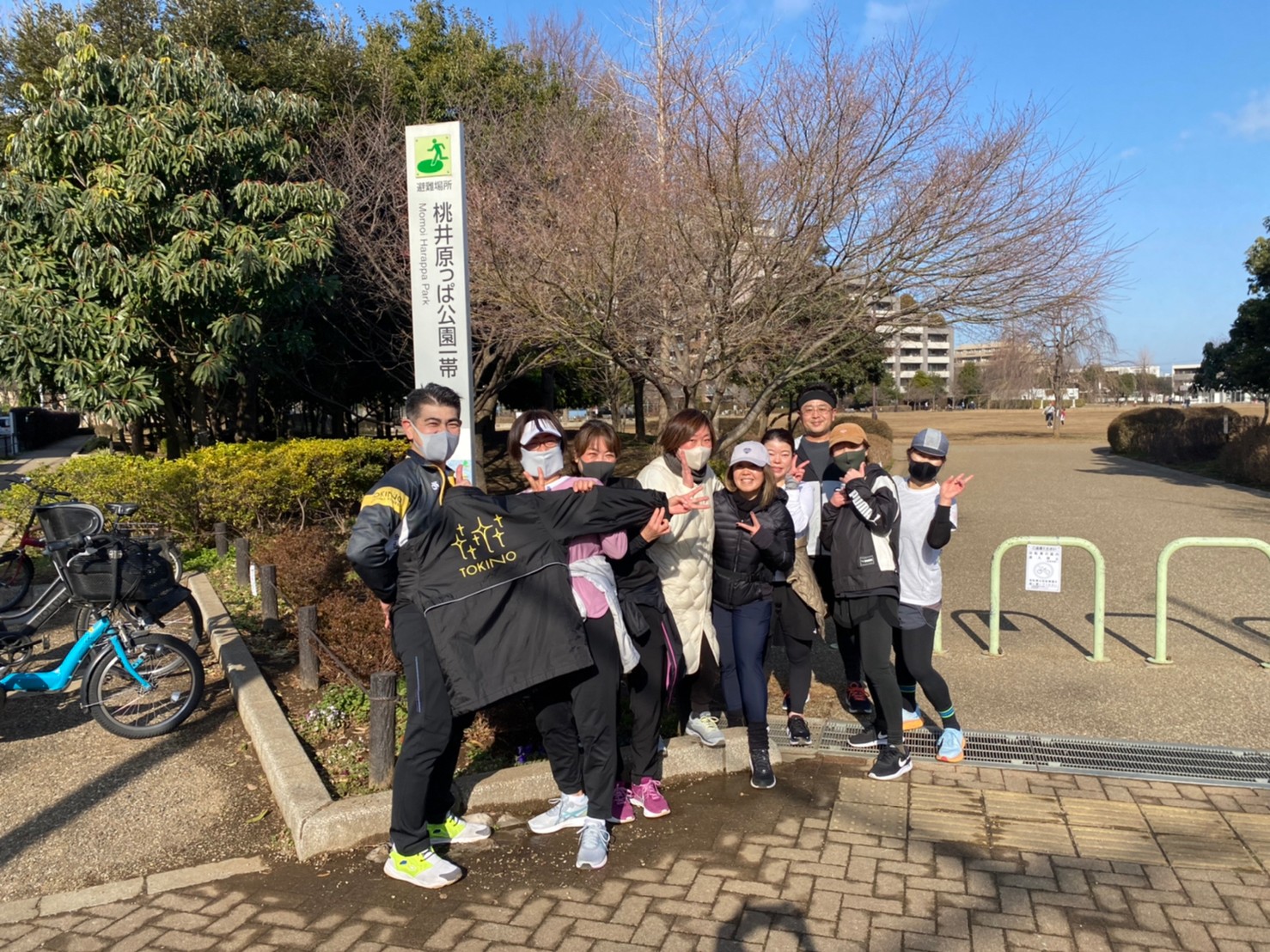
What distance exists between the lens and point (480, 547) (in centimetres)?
335

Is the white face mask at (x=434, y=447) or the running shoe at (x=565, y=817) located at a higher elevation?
the white face mask at (x=434, y=447)

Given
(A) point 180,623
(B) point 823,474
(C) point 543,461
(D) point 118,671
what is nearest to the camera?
(C) point 543,461

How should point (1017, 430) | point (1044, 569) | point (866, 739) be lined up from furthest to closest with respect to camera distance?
1. point (1017, 430)
2. point (1044, 569)
3. point (866, 739)

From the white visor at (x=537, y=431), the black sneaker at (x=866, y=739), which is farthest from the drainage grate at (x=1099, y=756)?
the white visor at (x=537, y=431)

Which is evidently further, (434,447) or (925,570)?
(925,570)

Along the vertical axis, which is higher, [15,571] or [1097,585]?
[1097,585]

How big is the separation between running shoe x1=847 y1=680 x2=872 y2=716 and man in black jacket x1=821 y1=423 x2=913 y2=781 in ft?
2.16

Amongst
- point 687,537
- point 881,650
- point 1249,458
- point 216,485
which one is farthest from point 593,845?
point 1249,458

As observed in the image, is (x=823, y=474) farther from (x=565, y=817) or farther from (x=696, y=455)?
(x=565, y=817)

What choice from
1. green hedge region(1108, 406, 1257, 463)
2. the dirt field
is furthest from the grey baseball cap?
the dirt field

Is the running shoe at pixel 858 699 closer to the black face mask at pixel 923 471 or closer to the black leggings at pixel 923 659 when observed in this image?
the black leggings at pixel 923 659

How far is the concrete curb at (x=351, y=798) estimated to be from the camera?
3.71 meters

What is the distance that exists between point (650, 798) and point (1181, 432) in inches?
996

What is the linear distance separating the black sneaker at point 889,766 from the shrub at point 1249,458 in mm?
17293
